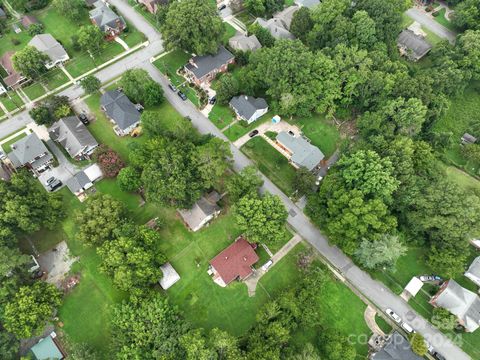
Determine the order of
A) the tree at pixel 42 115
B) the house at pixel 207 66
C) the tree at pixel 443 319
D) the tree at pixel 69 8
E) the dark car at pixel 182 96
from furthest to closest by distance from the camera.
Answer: the tree at pixel 69 8
the house at pixel 207 66
the dark car at pixel 182 96
the tree at pixel 42 115
the tree at pixel 443 319

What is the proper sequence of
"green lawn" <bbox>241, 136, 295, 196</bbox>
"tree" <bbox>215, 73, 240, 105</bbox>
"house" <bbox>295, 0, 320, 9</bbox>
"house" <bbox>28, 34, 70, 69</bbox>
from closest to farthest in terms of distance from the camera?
1. "green lawn" <bbox>241, 136, 295, 196</bbox>
2. "tree" <bbox>215, 73, 240, 105</bbox>
3. "house" <bbox>28, 34, 70, 69</bbox>
4. "house" <bbox>295, 0, 320, 9</bbox>

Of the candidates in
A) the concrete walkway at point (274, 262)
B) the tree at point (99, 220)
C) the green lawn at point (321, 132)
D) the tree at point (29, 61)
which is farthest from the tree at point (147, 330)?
the tree at point (29, 61)

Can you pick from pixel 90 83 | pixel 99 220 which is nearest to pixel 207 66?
pixel 90 83

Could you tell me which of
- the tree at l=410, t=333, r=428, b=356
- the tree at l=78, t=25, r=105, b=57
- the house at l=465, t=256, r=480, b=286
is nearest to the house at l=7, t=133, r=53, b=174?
the tree at l=78, t=25, r=105, b=57

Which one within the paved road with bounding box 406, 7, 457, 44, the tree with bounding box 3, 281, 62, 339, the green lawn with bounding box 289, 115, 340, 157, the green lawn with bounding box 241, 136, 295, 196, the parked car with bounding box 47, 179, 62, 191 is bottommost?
the tree with bounding box 3, 281, 62, 339

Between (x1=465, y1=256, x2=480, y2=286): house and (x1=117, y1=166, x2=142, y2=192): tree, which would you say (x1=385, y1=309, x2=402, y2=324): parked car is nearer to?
(x1=465, y1=256, x2=480, y2=286): house

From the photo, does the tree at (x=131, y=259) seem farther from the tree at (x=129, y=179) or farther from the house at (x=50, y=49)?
the house at (x=50, y=49)
